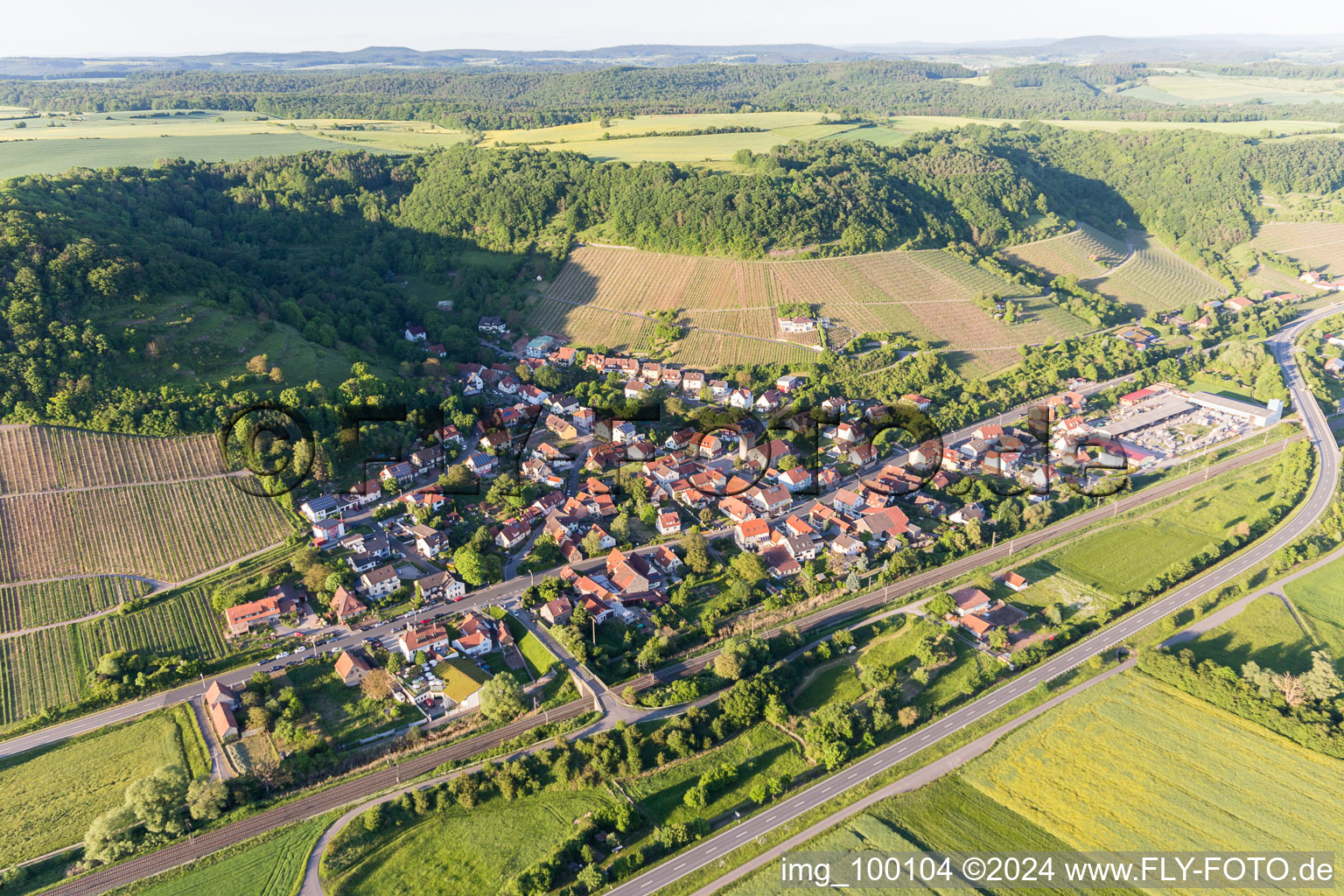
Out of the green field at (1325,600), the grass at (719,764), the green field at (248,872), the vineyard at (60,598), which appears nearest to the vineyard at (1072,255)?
the green field at (1325,600)

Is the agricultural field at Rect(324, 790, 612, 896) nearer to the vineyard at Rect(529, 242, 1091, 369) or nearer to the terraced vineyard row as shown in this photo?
the terraced vineyard row

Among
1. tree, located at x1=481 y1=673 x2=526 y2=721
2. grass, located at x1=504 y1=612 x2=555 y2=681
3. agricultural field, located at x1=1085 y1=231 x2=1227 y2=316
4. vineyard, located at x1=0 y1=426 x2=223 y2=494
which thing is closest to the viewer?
tree, located at x1=481 y1=673 x2=526 y2=721

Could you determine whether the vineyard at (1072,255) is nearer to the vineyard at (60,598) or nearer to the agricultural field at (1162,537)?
the agricultural field at (1162,537)

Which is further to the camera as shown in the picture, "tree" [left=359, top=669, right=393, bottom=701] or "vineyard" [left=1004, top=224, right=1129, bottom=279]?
"vineyard" [left=1004, top=224, right=1129, bottom=279]

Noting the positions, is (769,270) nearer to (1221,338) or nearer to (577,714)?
(1221,338)

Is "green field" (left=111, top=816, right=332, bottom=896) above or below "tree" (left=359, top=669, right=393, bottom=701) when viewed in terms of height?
below

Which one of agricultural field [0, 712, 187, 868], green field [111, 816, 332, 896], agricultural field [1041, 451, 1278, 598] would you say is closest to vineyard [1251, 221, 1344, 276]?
agricultural field [1041, 451, 1278, 598]
